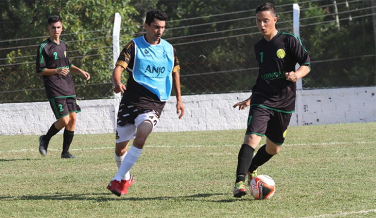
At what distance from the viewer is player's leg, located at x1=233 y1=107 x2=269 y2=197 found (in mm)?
6352

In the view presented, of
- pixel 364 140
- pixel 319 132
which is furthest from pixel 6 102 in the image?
pixel 364 140

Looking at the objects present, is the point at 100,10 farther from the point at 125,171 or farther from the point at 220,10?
the point at 125,171

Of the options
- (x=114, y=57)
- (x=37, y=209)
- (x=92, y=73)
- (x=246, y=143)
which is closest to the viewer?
(x=37, y=209)

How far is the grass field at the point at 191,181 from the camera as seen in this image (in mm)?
5836

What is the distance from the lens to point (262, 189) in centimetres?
620

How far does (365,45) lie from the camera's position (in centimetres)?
3697

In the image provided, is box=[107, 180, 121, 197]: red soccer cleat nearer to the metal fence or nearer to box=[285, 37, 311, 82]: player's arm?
box=[285, 37, 311, 82]: player's arm

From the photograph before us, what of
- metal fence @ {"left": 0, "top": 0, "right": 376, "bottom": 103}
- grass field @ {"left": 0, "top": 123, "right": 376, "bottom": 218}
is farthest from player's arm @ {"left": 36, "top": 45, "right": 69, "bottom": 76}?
metal fence @ {"left": 0, "top": 0, "right": 376, "bottom": 103}

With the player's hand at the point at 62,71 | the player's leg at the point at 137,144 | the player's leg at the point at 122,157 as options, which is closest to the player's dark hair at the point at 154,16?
the player's leg at the point at 137,144

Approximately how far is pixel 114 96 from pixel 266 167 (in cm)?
824

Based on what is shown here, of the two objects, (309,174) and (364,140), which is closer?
(309,174)

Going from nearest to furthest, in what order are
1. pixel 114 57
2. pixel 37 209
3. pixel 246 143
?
pixel 37 209 → pixel 246 143 → pixel 114 57

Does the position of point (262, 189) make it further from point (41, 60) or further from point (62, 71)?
point (41, 60)

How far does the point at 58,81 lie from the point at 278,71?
16.1ft
